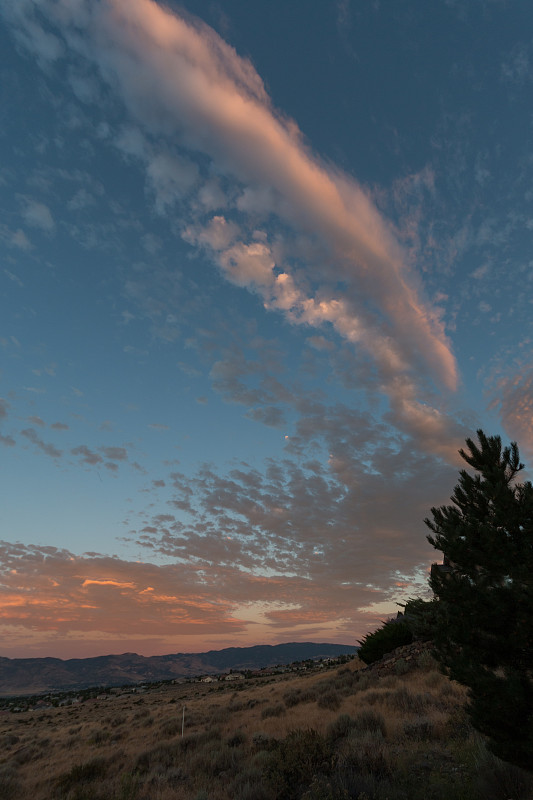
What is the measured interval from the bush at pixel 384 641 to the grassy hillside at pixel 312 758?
4.21 metres

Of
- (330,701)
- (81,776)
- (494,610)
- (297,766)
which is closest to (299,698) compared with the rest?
(330,701)

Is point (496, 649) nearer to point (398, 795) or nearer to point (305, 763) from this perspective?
point (398, 795)

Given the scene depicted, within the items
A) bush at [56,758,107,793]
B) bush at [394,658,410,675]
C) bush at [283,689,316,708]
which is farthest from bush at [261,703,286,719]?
bush at [56,758,107,793]

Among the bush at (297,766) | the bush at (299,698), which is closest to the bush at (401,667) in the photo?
the bush at (299,698)

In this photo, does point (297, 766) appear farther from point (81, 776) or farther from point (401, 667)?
point (401, 667)

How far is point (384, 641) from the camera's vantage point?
23.3m

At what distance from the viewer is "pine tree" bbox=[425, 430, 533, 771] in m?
6.05

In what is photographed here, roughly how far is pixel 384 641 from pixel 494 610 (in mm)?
20390

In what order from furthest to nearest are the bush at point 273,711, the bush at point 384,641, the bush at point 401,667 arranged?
the bush at point 384,641
the bush at point 401,667
the bush at point 273,711

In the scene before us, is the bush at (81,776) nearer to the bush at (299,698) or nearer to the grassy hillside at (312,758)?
the grassy hillside at (312,758)

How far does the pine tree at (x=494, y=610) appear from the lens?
6.05 metres

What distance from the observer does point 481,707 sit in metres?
6.27

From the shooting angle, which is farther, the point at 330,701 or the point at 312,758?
the point at 330,701

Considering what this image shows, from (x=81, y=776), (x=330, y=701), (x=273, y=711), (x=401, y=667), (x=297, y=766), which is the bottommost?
(x=81, y=776)
